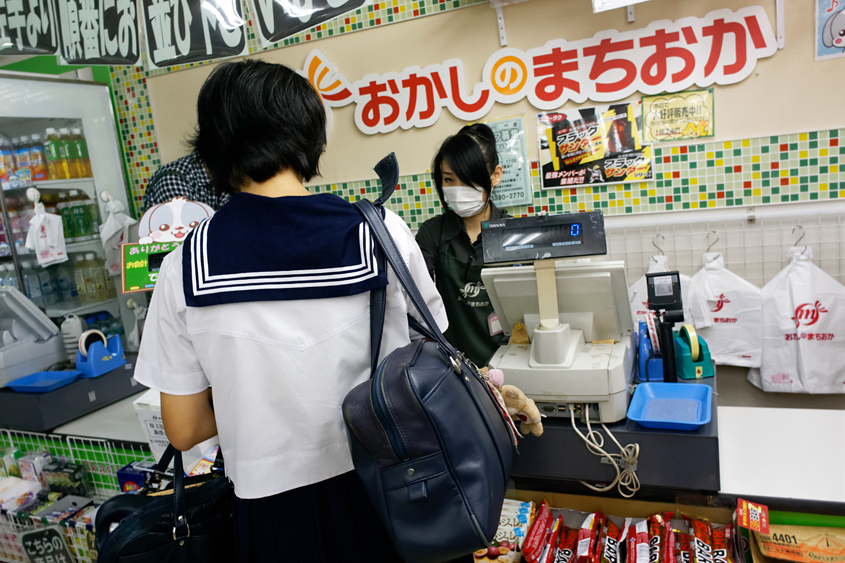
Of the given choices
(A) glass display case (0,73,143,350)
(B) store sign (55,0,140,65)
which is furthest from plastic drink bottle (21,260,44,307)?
(B) store sign (55,0,140,65)

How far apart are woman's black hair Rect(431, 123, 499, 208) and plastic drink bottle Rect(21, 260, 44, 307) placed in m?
2.65

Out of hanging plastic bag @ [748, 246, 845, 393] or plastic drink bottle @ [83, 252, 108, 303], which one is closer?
hanging plastic bag @ [748, 246, 845, 393]

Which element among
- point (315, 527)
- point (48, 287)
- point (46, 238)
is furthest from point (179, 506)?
point (48, 287)

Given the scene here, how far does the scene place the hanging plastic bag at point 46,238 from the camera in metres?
3.30

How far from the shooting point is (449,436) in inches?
35.5

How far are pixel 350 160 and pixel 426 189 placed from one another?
1.66 ft

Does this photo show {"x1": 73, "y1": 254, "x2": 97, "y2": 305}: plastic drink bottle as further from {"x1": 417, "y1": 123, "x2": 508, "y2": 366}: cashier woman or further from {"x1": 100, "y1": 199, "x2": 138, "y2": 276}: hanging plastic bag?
{"x1": 417, "y1": 123, "x2": 508, "y2": 366}: cashier woman

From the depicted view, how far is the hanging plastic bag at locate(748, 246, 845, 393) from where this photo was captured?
2.44m

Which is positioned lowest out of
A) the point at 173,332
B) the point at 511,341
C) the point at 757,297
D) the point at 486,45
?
the point at 757,297

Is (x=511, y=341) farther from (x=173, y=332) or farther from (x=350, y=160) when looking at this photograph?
(x=350, y=160)

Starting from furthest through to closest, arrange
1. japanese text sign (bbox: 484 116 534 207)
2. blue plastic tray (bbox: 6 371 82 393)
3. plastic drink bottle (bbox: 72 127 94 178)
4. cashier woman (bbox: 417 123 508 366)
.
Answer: plastic drink bottle (bbox: 72 127 94 178)
japanese text sign (bbox: 484 116 534 207)
blue plastic tray (bbox: 6 371 82 393)
cashier woman (bbox: 417 123 508 366)

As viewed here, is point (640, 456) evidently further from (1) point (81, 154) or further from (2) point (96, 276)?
(1) point (81, 154)

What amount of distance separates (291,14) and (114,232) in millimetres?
2227

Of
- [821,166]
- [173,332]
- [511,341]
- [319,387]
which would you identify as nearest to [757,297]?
[821,166]
